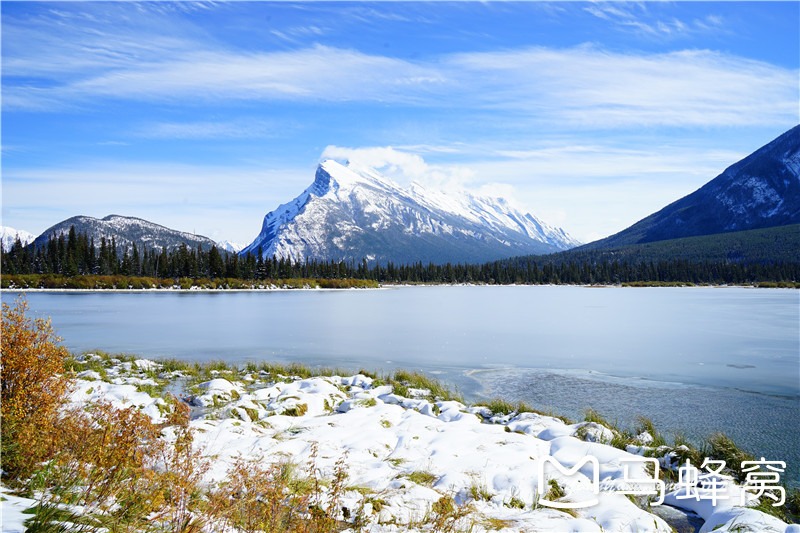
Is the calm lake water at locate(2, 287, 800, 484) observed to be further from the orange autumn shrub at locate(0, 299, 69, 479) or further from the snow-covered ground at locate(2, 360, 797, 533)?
the orange autumn shrub at locate(0, 299, 69, 479)

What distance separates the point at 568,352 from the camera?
27.2 metres

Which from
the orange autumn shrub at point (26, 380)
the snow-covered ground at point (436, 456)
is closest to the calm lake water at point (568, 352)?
the snow-covered ground at point (436, 456)

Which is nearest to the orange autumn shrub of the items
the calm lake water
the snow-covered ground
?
the snow-covered ground

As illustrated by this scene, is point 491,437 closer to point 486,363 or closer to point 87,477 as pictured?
point 87,477

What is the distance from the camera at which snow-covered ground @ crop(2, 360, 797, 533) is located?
7680 millimetres

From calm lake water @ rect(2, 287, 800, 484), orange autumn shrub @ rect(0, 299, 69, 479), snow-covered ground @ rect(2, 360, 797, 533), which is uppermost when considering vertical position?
orange autumn shrub @ rect(0, 299, 69, 479)

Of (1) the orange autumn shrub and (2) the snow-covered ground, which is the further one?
(2) the snow-covered ground

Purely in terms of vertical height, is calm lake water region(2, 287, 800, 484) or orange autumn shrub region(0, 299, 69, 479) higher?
orange autumn shrub region(0, 299, 69, 479)

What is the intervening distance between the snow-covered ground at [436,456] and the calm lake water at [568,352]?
352 cm

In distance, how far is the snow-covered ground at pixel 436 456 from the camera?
7.68 metres

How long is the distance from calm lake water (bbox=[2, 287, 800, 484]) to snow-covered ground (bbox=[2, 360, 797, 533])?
11.6 feet

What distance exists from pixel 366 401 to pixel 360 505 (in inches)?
345

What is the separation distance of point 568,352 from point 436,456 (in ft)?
61.0

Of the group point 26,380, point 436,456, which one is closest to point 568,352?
point 436,456
